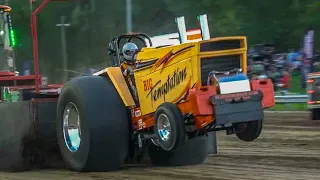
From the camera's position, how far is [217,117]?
754cm

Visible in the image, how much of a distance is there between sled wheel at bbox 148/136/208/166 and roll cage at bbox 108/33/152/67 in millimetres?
1205

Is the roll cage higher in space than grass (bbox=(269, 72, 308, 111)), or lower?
higher

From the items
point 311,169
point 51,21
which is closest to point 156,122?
point 311,169

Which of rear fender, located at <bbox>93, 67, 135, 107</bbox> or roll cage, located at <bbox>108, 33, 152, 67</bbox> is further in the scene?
roll cage, located at <bbox>108, 33, 152, 67</bbox>

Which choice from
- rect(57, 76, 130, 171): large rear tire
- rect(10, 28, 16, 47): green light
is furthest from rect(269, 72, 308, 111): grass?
rect(57, 76, 130, 171): large rear tire

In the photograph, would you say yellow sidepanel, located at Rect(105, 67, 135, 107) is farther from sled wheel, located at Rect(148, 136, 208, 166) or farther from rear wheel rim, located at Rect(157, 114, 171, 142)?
sled wheel, located at Rect(148, 136, 208, 166)

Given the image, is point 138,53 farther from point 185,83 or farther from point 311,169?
point 311,169

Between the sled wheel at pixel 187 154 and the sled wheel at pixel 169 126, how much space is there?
1.37 meters

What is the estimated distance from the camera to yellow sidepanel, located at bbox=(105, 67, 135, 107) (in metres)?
8.65

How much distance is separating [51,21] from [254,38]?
580 inches

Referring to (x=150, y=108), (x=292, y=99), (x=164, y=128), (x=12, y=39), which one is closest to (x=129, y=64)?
(x=150, y=108)

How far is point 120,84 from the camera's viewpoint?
877 cm

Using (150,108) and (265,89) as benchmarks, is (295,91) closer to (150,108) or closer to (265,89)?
(150,108)

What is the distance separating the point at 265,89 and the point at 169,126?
44.9 inches
